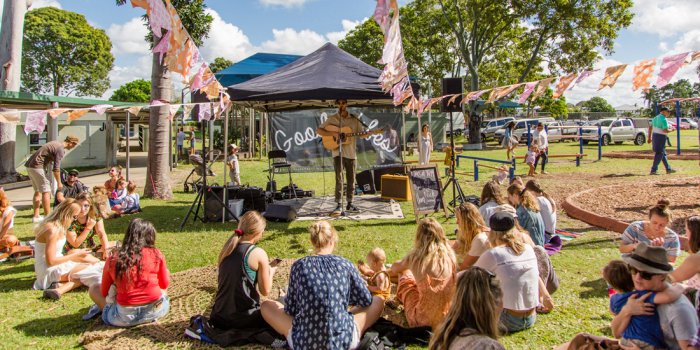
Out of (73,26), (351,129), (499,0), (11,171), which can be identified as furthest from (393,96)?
(73,26)

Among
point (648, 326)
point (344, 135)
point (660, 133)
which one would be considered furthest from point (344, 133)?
point (660, 133)

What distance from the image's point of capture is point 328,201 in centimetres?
1094

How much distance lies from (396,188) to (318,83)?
2916mm

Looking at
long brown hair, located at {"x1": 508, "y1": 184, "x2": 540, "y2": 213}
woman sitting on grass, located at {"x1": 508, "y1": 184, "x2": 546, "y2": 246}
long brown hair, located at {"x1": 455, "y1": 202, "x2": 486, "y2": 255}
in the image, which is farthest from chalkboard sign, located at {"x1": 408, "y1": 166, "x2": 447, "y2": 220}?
long brown hair, located at {"x1": 455, "y1": 202, "x2": 486, "y2": 255}

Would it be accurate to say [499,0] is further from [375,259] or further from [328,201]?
[375,259]

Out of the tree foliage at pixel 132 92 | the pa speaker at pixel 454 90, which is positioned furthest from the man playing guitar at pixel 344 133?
the tree foliage at pixel 132 92

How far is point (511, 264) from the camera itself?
3.74 meters

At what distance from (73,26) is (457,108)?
47.8 metres

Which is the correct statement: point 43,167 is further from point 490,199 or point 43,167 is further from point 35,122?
point 490,199

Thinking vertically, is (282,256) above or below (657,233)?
below

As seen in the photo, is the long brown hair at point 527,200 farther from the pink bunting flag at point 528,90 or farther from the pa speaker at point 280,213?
the pa speaker at point 280,213

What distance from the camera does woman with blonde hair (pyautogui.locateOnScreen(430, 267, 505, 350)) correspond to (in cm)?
226

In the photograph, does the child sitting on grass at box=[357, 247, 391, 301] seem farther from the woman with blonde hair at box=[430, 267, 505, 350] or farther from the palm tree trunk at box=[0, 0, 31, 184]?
the palm tree trunk at box=[0, 0, 31, 184]

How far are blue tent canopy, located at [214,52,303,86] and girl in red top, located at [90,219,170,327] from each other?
1510 cm
